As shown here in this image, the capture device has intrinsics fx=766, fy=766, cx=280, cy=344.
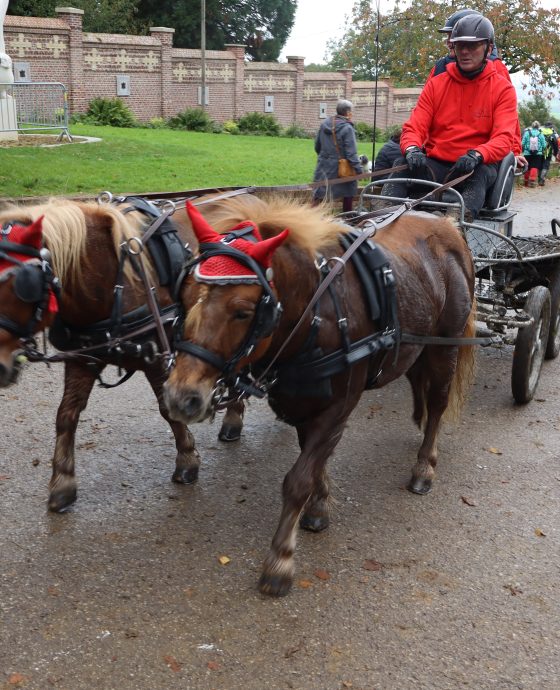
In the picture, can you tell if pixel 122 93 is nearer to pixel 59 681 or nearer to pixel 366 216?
pixel 366 216

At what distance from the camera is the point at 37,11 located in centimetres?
3297

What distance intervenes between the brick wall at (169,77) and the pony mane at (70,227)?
2560cm

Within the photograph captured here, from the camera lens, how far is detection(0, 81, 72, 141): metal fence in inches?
706

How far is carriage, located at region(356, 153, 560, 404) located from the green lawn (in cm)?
708

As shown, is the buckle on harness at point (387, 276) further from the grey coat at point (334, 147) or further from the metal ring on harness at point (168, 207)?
the grey coat at point (334, 147)

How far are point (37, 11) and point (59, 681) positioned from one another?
35.2m

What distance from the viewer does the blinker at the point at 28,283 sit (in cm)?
326

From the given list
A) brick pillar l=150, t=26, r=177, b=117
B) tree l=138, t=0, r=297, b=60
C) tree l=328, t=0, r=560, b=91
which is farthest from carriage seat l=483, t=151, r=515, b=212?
tree l=138, t=0, r=297, b=60

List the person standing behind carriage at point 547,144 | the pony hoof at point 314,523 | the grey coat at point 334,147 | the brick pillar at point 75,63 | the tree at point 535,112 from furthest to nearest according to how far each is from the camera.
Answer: the tree at point 535,112, the brick pillar at point 75,63, the person standing behind carriage at point 547,144, the grey coat at point 334,147, the pony hoof at point 314,523

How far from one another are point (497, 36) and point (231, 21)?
18475 millimetres

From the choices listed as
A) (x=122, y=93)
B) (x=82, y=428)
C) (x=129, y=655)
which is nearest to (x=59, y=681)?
(x=129, y=655)

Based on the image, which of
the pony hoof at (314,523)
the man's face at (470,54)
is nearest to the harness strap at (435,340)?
the pony hoof at (314,523)

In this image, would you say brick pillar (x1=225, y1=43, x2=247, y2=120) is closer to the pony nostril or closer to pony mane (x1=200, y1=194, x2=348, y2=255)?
pony mane (x1=200, y1=194, x2=348, y2=255)

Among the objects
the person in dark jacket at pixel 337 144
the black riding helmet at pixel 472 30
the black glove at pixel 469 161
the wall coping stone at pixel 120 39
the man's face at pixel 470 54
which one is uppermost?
the wall coping stone at pixel 120 39
